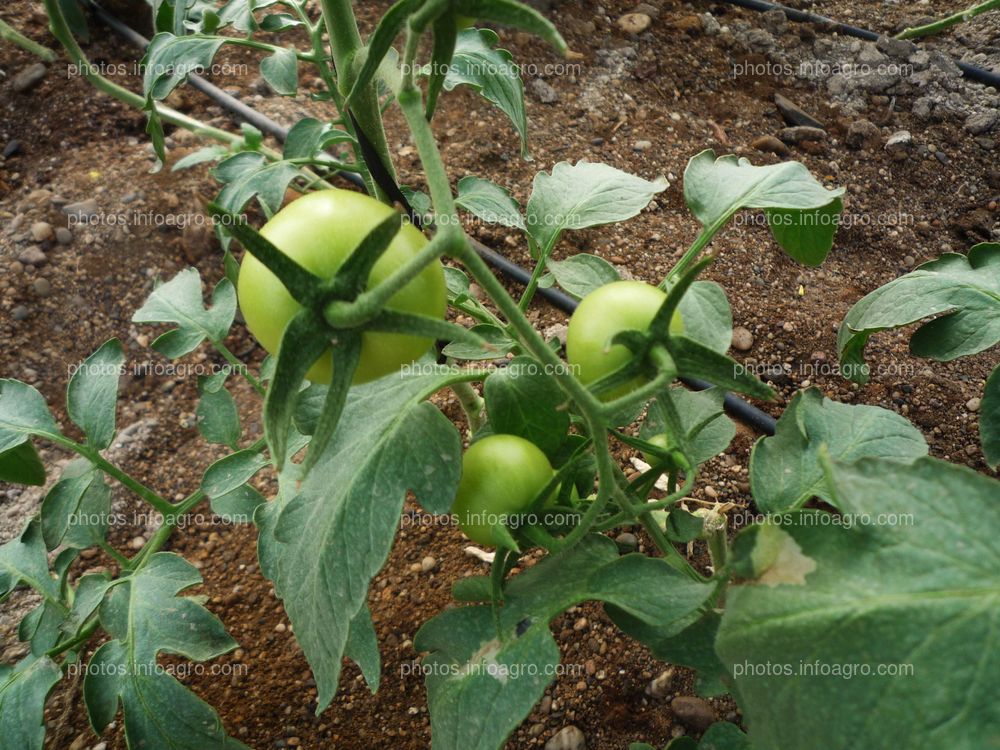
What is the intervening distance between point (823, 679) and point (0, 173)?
201 centimetres

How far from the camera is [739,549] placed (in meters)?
0.60

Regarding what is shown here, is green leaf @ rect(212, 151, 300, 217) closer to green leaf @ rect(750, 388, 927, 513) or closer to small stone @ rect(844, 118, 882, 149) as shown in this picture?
green leaf @ rect(750, 388, 927, 513)

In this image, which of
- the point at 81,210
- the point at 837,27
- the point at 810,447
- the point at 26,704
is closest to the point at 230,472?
the point at 26,704

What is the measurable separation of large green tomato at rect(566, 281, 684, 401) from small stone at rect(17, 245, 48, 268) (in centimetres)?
142

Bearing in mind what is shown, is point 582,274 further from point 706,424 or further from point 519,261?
point 519,261

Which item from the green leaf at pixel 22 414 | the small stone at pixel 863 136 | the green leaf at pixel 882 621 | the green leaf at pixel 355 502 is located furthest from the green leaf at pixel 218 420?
the small stone at pixel 863 136

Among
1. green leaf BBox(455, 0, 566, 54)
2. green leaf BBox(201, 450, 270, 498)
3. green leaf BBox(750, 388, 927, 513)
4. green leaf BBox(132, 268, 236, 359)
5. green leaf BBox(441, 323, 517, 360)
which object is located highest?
green leaf BBox(455, 0, 566, 54)

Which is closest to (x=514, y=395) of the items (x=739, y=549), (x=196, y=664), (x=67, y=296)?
(x=739, y=549)

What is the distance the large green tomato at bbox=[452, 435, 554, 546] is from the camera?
0.76 meters

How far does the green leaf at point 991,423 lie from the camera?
0.86 meters

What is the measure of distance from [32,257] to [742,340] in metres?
1.50

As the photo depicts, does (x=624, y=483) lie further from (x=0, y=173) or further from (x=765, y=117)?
(x=0, y=173)

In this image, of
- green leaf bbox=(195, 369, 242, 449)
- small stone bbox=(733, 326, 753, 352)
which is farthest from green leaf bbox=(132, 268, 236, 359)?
small stone bbox=(733, 326, 753, 352)

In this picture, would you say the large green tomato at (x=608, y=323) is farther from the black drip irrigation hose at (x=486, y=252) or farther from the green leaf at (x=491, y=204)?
the black drip irrigation hose at (x=486, y=252)
